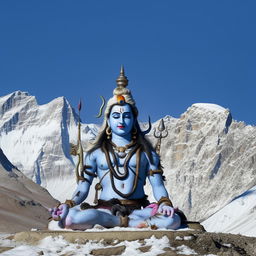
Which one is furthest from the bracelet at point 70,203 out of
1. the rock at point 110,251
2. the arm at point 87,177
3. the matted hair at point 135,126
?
the rock at point 110,251

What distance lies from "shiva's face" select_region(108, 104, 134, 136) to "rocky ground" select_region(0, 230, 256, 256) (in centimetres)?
362

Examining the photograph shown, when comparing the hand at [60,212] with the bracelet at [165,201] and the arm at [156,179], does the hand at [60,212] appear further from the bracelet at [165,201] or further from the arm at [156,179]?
the arm at [156,179]

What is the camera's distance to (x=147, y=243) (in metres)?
13.0

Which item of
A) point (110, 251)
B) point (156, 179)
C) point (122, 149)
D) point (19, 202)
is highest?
point (19, 202)

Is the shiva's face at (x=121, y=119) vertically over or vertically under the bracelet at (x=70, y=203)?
over

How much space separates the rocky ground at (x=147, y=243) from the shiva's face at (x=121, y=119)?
11.9ft

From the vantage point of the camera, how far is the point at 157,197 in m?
16.3

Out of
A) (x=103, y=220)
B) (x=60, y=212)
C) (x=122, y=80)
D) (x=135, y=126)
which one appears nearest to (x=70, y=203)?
(x=60, y=212)

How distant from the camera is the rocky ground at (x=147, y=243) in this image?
12891 mm

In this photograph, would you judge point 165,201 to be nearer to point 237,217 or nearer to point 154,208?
point 154,208

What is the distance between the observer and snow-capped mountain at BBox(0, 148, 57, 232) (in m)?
82.7

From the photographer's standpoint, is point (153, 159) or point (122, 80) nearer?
point (153, 159)

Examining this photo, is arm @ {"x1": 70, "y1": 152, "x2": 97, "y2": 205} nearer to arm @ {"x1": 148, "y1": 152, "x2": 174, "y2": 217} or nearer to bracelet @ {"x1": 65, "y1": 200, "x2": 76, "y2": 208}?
bracelet @ {"x1": 65, "y1": 200, "x2": 76, "y2": 208}

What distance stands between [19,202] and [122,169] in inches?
3311
